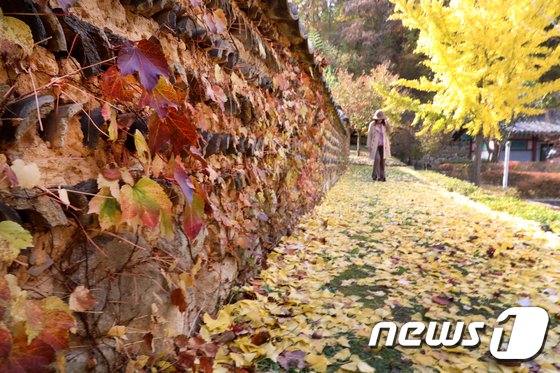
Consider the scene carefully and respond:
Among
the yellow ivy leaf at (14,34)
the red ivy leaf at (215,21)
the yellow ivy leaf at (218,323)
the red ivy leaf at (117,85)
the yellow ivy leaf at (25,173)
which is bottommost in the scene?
the yellow ivy leaf at (218,323)

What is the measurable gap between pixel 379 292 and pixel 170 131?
5.39ft

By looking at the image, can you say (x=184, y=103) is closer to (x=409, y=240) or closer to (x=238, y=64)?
(x=238, y=64)

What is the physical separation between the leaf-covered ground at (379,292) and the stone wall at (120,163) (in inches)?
10.4

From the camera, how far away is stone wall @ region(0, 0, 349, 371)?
0.85 meters

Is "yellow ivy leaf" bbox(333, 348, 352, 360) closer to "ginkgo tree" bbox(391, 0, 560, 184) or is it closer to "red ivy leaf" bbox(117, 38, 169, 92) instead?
"red ivy leaf" bbox(117, 38, 169, 92)

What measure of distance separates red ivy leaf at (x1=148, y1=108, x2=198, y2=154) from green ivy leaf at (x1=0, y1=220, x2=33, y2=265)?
0.46m

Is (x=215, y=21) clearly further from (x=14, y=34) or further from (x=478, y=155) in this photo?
(x=478, y=155)

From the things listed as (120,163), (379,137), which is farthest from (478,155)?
(120,163)

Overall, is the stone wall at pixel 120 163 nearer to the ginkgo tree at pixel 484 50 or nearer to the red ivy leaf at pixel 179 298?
the red ivy leaf at pixel 179 298

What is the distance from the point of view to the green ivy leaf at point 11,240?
0.71 meters

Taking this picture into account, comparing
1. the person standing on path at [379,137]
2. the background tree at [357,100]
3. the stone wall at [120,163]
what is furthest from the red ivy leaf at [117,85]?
the background tree at [357,100]

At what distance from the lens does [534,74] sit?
7801 millimetres

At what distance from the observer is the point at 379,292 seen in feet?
7.33

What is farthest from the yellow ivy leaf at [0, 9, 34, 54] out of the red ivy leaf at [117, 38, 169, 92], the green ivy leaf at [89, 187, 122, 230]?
the green ivy leaf at [89, 187, 122, 230]
